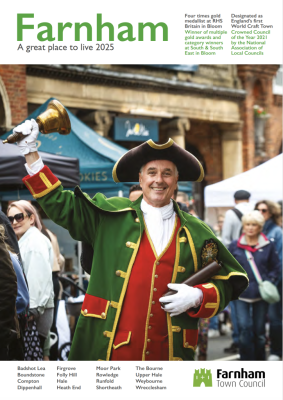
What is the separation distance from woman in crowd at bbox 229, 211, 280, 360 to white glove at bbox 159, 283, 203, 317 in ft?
9.29

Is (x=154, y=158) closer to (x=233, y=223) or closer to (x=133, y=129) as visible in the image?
(x=233, y=223)

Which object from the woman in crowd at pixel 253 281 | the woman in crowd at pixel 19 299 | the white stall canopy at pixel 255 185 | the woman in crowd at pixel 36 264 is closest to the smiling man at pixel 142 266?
the woman in crowd at pixel 19 299

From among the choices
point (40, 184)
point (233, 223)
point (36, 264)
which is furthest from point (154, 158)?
point (233, 223)

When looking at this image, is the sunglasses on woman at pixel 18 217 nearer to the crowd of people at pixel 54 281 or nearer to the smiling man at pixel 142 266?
the crowd of people at pixel 54 281

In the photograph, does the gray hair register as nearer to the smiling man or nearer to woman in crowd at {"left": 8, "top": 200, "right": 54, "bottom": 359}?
woman in crowd at {"left": 8, "top": 200, "right": 54, "bottom": 359}

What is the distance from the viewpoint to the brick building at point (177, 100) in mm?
9875

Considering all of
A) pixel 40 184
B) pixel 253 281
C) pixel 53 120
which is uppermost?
pixel 53 120

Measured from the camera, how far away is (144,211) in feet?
11.5

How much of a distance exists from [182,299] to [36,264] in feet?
5.62

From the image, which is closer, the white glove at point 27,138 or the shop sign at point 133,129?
the white glove at point 27,138

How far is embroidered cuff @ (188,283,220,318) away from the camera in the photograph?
331 cm
